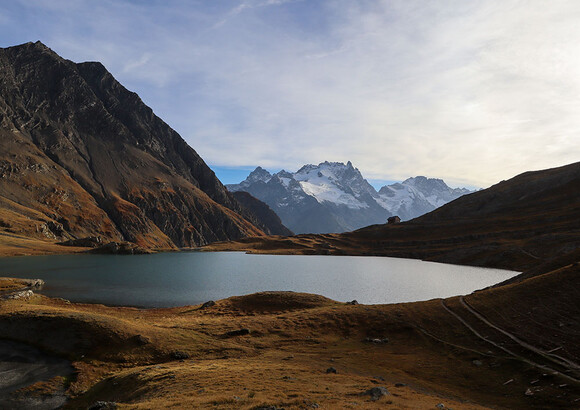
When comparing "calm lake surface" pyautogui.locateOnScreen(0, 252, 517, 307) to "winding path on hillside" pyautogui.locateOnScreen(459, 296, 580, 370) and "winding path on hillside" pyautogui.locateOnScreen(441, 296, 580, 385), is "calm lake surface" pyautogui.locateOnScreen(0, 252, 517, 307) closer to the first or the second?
"winding path on hillside" pyautogui.locateOnScreen(459, 296, 580, 370)

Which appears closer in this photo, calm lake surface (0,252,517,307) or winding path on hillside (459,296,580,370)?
winding path on hillside (459,296,580,370)

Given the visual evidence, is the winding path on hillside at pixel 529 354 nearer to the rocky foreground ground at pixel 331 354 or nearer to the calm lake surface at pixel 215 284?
the rocky foreground ground at pixel 331 354

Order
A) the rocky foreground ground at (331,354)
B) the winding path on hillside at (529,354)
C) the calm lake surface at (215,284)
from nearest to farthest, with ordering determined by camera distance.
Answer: the rocky foreground ground at (331,354) → the winding path on hillside at (529,354) → the calm lake surface at (215,284)

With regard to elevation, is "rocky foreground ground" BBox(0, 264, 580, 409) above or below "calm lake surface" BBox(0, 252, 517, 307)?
above

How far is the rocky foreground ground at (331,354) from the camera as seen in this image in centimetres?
2602

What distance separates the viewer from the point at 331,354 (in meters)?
40.7

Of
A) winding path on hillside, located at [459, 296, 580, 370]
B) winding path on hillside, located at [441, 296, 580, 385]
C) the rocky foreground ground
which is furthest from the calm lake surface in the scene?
winding path on hillside, located at [441, 296, 580, 385]

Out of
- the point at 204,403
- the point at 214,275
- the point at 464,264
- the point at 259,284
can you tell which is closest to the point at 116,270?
the point at 214,275

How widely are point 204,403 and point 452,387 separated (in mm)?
21765

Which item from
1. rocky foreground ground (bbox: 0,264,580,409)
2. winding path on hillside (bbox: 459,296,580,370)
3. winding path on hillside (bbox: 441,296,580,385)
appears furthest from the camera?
winding path on hillside (bbox: 459,296,580,370)

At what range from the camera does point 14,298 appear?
6034 centimetres

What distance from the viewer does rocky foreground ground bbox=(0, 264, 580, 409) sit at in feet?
85.4

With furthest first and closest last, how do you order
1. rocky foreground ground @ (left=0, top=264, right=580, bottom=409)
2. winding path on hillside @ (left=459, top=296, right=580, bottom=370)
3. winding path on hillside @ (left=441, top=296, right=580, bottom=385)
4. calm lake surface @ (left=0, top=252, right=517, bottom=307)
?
calm lake surface @ (left=0, top=252, right=517, bottom=307) < winding path on hillside @ (left=459, top=296, right=580, bottom=370) < winding path on hillside @ (left=441, top=296, right=580, bottom=385) < rocky foreground ground @ (left=0, top=264, right=580, bottom=409)

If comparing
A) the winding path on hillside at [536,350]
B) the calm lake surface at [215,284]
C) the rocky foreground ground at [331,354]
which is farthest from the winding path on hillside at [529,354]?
the calm lake surface at [215,284]
